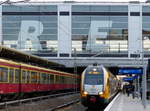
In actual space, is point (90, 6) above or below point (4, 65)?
above

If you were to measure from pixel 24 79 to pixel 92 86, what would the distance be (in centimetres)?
489

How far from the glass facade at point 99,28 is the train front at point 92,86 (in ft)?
111

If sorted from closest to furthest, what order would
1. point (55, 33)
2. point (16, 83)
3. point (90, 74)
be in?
point (16, 83) → point (90, 74) → point (55, 33)

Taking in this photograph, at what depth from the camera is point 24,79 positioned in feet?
97.7

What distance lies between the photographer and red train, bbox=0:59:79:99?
2527 centimetres

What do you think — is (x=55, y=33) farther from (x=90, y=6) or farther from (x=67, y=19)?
(x=90, y=6)

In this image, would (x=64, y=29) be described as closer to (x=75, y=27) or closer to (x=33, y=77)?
(x=75, y=27)

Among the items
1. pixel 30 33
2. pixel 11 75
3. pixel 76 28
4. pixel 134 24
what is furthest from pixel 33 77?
pixel 134 24

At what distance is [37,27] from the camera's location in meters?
65.2

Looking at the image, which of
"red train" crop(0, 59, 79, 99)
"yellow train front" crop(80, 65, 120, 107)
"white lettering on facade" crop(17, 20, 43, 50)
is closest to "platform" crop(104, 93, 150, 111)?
"yellow train front" crop(80, 65, 120, 107)

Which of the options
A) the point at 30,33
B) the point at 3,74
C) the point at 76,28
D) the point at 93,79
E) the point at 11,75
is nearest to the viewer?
the point at 3,74

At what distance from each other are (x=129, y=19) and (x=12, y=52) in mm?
31962

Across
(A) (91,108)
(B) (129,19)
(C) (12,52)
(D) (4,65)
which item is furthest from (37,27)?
(D) (4,65)

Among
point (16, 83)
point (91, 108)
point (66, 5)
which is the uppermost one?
point (66, 5)
